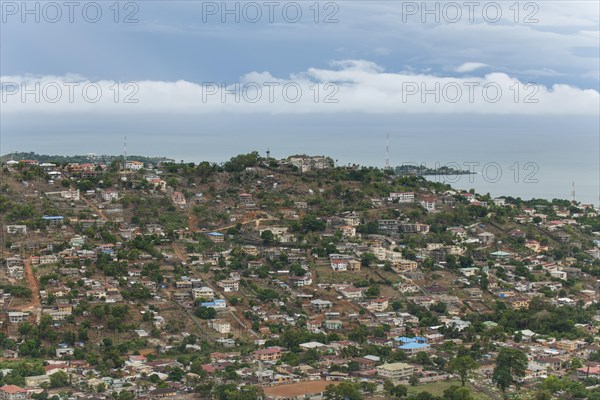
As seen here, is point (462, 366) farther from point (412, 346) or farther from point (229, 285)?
point (229, 285)

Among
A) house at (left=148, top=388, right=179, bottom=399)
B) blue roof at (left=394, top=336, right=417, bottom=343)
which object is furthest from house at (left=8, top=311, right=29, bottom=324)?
blue roof at (left=394, top=336, right=417, bottom=343)

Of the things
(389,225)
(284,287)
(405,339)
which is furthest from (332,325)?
(389,225)

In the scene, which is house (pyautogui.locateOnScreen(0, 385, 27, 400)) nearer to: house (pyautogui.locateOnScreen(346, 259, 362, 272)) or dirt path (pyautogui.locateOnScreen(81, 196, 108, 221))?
house (pyautogui.locateOnScreen(346, 259, 362, 272))

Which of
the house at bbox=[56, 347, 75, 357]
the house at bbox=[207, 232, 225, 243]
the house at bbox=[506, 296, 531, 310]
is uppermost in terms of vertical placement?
the house at bbox=[207, 232, 225, 243]

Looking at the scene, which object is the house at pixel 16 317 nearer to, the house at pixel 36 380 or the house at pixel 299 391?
the house at pixel 36 380

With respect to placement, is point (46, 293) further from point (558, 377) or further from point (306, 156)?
point (306, 156)

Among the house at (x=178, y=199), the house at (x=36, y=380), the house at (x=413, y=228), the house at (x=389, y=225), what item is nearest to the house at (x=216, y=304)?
the house at (x=36, y=380)

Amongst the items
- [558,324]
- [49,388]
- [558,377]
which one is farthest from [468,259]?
[49,388]
